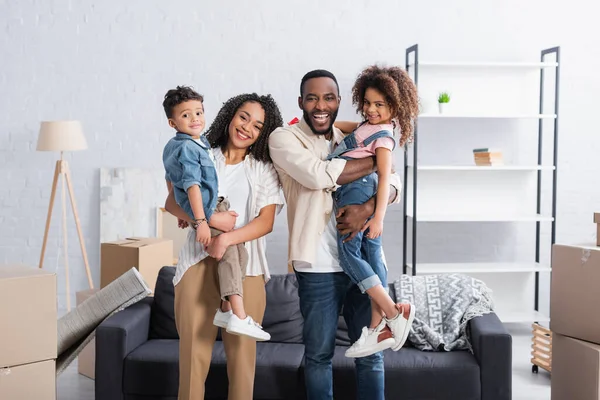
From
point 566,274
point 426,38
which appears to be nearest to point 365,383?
point 566,274

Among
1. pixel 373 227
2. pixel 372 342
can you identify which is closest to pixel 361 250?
pixel 373 227

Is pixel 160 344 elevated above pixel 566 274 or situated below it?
below

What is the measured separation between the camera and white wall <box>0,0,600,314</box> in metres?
5.36

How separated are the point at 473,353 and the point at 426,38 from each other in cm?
286

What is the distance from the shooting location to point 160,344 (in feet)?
11.2

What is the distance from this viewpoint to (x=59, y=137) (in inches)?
199

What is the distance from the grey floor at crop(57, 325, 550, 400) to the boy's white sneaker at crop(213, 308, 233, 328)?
5.17 feet

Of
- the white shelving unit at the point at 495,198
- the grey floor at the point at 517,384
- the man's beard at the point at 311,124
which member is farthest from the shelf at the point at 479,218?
the man's beard at the point at 311,124

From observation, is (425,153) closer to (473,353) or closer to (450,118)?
(450,118)

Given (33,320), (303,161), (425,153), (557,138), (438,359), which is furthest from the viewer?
(425,153)

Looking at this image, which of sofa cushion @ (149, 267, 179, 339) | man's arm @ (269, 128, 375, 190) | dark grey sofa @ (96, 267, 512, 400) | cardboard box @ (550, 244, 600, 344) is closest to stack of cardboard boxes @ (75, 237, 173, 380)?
sofa cushion @ (149, 267, 179, 339)

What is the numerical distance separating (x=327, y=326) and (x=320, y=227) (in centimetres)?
34

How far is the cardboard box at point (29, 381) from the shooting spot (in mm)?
2717

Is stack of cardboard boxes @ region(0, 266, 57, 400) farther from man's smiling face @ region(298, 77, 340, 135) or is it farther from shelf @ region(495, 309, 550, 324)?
shelf @ region(495, 309, 550, 324)
